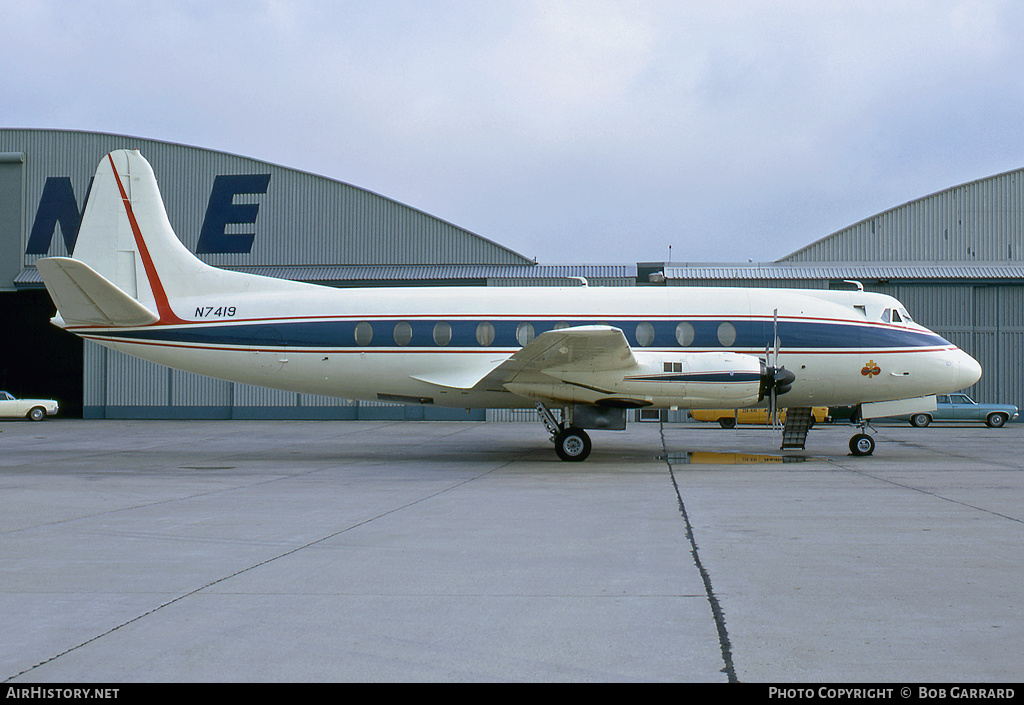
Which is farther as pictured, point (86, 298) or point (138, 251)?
point (138, 251)

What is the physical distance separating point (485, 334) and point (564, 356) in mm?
2803

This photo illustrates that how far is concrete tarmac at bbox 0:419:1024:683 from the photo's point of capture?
4.88 m

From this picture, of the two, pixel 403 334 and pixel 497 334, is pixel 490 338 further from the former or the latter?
pixel 403 334

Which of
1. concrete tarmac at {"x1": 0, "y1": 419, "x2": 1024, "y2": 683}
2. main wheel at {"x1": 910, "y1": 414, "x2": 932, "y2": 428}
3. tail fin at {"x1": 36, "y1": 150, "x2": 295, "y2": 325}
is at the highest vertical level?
tail fin at {"x1": 36, "y1": 150, "x2": 295, "y2": 325}

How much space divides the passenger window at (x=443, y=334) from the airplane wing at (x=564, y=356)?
103 cm

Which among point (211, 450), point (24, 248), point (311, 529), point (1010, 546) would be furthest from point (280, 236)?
point (1010, 546)

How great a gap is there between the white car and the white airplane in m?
23.8

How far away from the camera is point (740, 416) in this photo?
106 ft

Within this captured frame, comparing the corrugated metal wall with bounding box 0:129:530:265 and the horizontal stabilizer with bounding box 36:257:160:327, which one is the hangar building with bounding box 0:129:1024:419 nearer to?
the corrugated metal wall with bounding box 0:129:530:265

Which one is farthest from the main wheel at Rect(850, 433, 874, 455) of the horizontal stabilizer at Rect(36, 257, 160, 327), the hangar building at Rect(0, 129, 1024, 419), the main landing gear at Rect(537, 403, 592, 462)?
the hangar building at Rect(0, 129, 1024, 419)

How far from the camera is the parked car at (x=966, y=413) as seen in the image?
33844 mm

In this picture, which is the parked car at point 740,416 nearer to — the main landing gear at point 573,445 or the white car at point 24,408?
the main landing gear at point 573,445

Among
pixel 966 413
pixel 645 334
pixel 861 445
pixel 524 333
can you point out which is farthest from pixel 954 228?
pixel 524 333

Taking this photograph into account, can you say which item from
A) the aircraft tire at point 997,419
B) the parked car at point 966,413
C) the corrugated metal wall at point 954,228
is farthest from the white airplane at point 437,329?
the corrugated metal wall at point 954,228
